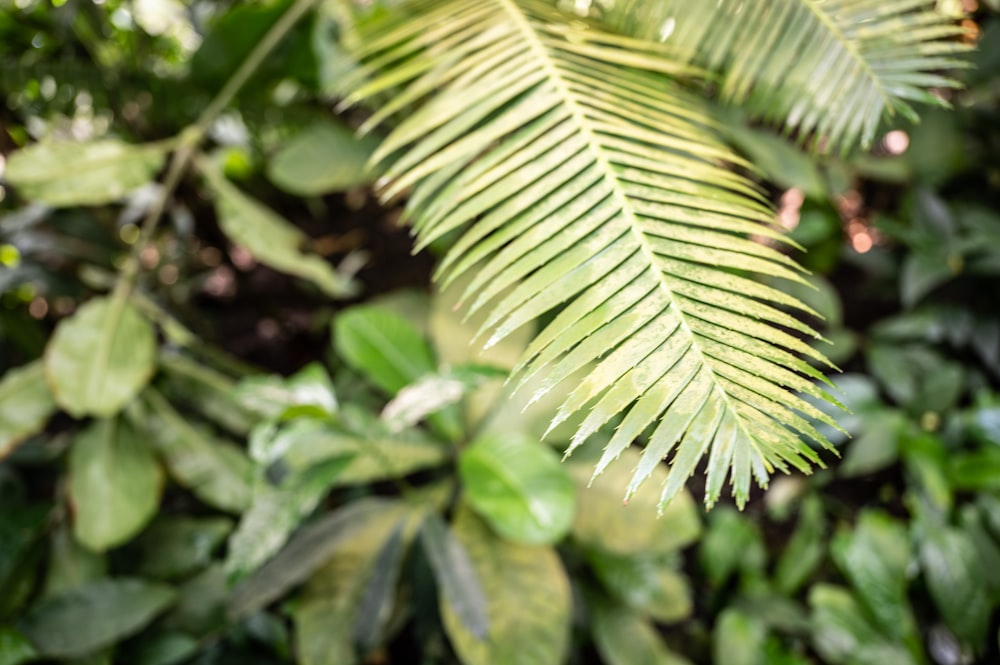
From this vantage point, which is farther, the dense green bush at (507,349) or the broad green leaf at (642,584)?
the broad green leaf at (642,584)

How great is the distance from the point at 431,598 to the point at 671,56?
0.94 metres

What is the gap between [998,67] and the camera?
1537mm

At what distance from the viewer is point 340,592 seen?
1083mm


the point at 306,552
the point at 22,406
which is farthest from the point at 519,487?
the point at 22,406

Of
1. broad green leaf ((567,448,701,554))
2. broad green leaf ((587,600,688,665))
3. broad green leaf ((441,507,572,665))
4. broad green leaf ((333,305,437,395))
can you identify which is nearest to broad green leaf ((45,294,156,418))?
broad green leaf ((333,305,437,395))

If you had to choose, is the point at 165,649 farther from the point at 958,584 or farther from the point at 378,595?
the point at 958,584

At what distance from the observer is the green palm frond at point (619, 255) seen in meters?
0.40

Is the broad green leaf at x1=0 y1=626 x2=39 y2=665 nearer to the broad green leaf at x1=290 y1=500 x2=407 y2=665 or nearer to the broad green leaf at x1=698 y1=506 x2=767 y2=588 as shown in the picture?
the broad green leaf at x1=290 y1=500 x2=407 y2=665

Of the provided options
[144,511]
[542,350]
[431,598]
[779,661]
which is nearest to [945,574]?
[779,661]

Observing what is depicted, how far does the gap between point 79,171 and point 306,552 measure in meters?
0.75

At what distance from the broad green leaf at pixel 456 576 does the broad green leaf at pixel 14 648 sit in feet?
1.94

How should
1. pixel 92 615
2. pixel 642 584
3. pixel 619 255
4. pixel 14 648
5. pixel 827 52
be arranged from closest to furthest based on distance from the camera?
pixel 619 255, pixel 827 52, pixel 14 648, pixel 92 615, pixel 642 584

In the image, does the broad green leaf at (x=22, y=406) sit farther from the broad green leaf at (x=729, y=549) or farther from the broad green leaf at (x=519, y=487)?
the broad green leaf at (x=729, y=549)

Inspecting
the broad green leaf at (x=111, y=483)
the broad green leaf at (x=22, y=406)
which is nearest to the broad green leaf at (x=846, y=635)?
the broad green leaf at (x=111, y=483)
